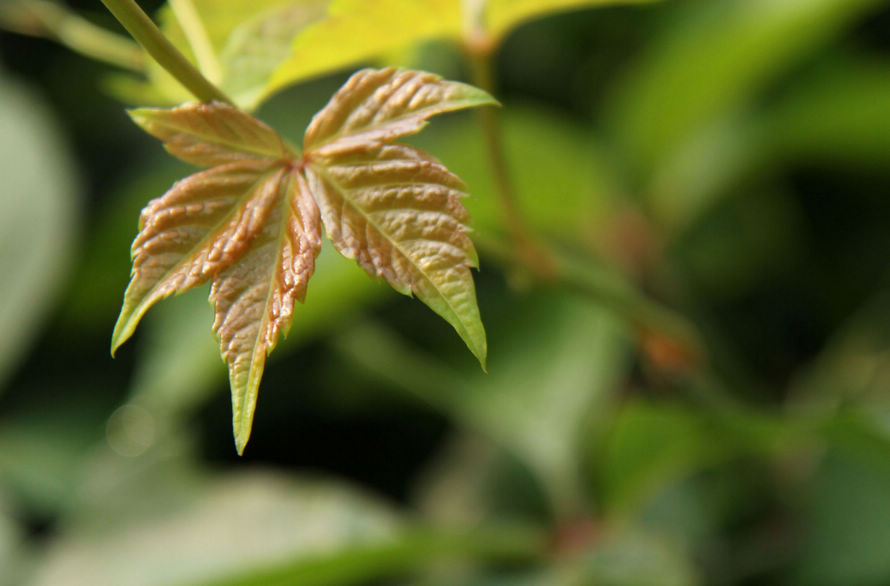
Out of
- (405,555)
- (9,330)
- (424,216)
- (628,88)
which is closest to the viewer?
(424,216)

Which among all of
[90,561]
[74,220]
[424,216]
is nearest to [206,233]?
[424,216]

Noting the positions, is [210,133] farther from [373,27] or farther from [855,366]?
[855,366]

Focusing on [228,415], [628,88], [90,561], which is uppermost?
[628,88]

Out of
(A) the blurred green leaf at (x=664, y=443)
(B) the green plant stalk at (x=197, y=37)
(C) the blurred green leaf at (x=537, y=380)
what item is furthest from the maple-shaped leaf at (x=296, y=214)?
(C) the blurred green leaf at (x=537, y=380)

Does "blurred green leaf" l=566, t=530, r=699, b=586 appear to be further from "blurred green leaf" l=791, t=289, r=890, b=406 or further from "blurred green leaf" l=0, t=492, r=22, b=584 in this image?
"blurred green leaf" l=0, t=492, r=22, b=584

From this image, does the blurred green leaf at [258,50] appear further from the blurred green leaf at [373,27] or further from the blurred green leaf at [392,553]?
the blurred green leaf at [392,553]

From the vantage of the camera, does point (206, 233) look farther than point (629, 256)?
No

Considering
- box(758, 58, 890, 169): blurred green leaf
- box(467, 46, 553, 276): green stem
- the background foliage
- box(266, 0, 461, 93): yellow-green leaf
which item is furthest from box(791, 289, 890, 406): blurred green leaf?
box(266, 0, 461, 93): yellow-green leaf

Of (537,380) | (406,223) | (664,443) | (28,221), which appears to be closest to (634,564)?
(664,443)

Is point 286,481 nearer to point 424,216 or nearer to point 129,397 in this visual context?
point 129,397
